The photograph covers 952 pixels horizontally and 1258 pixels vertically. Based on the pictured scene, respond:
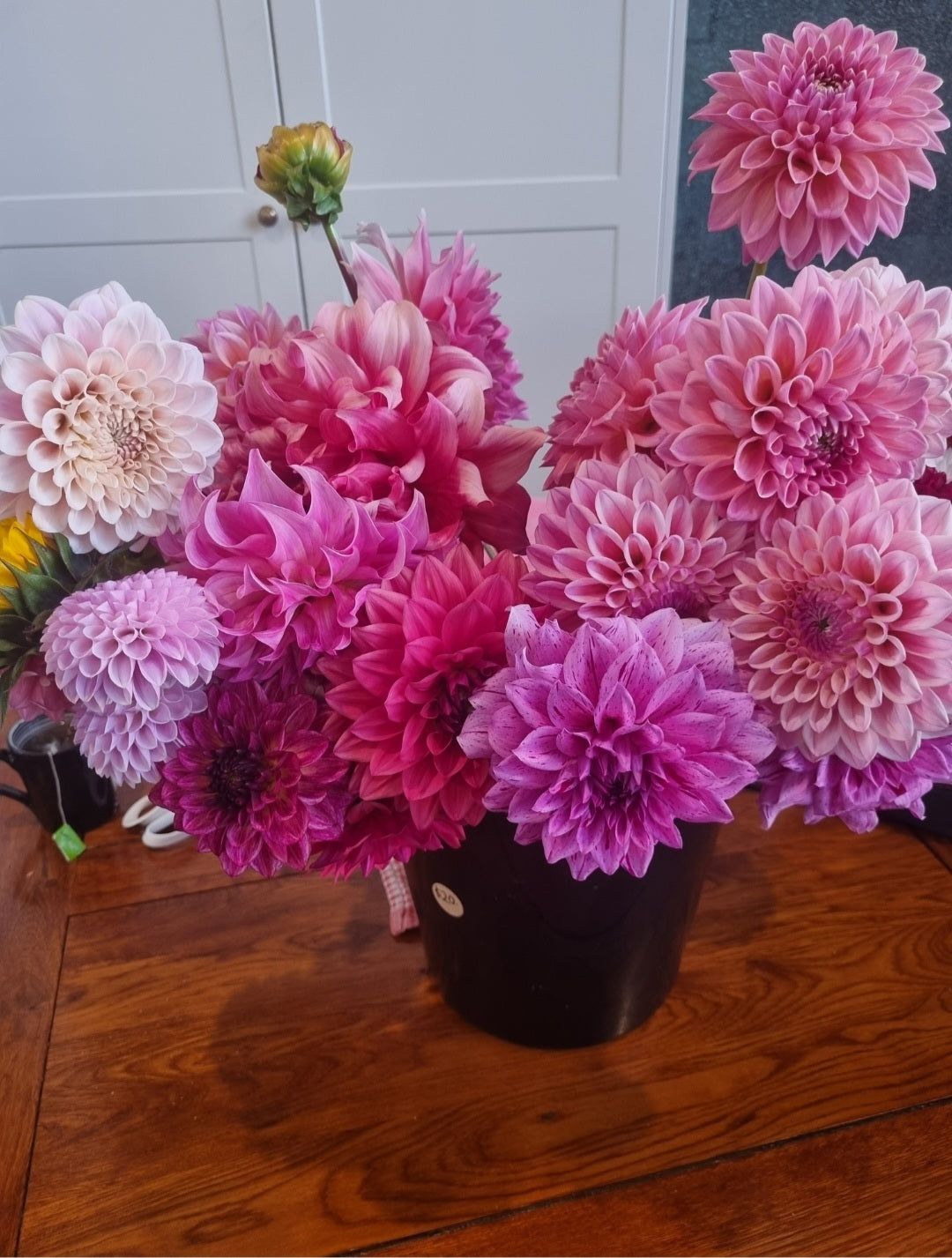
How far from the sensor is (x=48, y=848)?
2.06 ft

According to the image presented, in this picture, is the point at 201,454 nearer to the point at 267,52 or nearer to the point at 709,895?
the point at 709,895

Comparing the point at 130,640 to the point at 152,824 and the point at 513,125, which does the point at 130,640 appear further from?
the point at 513,125

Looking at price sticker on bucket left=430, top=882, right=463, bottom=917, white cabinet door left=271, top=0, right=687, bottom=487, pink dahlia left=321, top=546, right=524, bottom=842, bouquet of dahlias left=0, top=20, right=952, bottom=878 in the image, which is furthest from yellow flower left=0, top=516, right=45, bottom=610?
white cabinet door left=271, top=0, right=687, bottom=487

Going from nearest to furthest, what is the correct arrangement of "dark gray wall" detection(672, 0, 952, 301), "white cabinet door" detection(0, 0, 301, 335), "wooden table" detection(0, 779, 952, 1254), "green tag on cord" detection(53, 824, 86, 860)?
"wooden table" detection(0, 779, 952, 1254) < "green tag on cord" detection(53, 824, 86, 860) < "white cabinet door" detection(0, 0, 301, 335) < "dark gray wall" detection(672, 0, 952, 301)

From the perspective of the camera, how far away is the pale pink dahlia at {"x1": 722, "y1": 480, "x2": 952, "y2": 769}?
11.2 inches

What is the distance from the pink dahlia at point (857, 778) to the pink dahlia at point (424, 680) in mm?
108

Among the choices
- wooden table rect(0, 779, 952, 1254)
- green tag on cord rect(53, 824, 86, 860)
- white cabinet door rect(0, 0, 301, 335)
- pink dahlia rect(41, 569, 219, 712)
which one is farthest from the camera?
white cabinet door rect(0, 0, 301, 335)

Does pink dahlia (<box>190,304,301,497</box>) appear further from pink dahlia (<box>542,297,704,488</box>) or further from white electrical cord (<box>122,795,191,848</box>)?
white electrical cord (<box>122,795,191,848</box>)

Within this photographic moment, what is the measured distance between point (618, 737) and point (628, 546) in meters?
0.07

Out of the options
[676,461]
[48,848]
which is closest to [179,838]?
[48,848]

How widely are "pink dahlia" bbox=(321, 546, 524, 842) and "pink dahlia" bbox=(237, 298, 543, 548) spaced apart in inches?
1.2

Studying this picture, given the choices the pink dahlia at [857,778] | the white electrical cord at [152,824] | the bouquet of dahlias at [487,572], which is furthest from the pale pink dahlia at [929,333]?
the white electrical cord at [152,824]

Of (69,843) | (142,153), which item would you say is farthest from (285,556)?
(142,153)

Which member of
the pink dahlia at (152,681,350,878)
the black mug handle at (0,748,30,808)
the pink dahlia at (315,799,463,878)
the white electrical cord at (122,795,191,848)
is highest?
the pink dahlia at (152,681,350,878)
